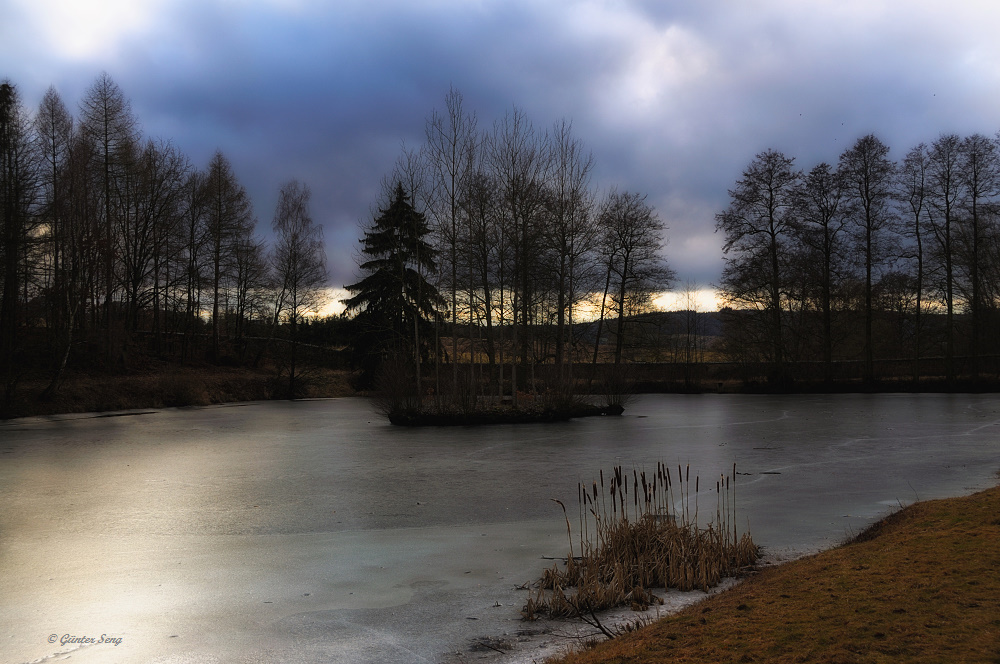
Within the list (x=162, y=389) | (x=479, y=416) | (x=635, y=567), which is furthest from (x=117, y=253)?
(x=635, y=567)

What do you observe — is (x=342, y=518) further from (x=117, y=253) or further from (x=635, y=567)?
(x=117, y=253)

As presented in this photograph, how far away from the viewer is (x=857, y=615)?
3.61 meters

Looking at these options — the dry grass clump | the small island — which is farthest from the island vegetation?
the dry grass clump

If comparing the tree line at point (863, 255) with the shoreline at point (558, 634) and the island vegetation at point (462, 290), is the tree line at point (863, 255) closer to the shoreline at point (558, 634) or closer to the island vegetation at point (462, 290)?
the island vegetation at point (462, 290)

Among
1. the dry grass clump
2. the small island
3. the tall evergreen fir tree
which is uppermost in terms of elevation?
the tall evergreen fir tree

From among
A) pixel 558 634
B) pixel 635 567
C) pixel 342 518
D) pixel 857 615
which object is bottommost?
pixel 342 518

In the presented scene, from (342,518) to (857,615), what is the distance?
656 cm

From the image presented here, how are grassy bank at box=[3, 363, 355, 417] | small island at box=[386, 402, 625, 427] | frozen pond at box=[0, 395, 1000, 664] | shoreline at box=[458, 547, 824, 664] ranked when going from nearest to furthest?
shoreline at box=[458, 547, 824, 664] < frozen pond at box=[0, 395, 1000, 664] < small island at box=[386, 402, 625, 427] < grassy bank at box=[3, 363, 355, 417]

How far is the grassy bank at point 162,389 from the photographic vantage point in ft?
92.8

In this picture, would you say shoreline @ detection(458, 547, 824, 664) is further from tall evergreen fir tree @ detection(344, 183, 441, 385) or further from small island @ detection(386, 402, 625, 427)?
tall evergreen fir tree @ detection(344, 183, 441, 385)

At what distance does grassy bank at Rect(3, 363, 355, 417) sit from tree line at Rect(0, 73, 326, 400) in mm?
880

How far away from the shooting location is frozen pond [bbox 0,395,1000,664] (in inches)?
192

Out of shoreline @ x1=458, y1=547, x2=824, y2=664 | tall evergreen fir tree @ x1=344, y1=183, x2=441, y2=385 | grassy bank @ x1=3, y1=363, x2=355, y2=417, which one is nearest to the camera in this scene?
shoreline @ x1=458, y1=547, x2=824, y2=664

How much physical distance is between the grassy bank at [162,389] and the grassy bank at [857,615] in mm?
28915
